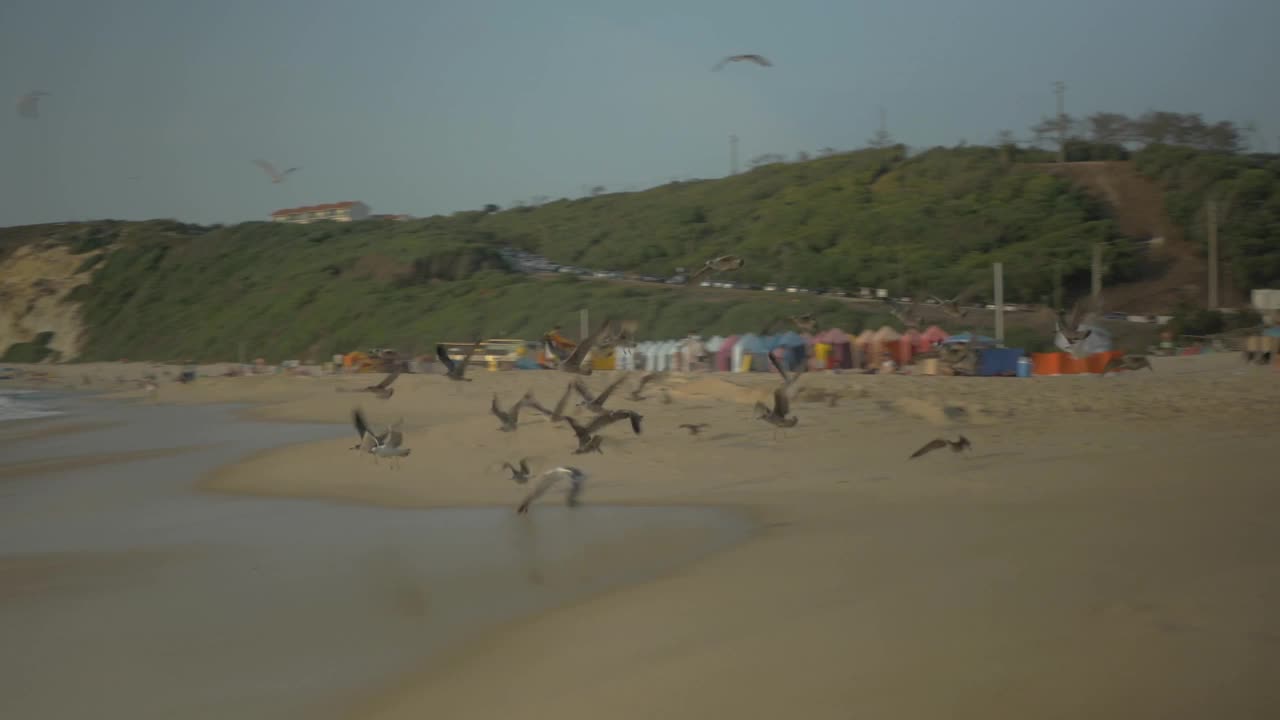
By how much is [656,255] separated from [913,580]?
60.8 m

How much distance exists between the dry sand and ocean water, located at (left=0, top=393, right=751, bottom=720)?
433mm

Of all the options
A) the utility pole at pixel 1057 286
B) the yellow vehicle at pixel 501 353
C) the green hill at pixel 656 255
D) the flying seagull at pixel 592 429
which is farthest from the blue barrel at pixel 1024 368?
the utility pole at pixel 1057 286

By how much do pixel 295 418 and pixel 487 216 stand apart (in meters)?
78.2

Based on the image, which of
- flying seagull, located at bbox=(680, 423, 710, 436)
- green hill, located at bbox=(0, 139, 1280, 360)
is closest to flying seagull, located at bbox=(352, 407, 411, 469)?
flying seagull, located at bbox=(680, 423, 710, 436)

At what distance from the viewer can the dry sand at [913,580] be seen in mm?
4387

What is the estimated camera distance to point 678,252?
218 ft

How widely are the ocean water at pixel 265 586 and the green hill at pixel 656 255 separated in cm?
2736

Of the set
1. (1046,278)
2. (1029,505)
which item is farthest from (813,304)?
(1029,505)

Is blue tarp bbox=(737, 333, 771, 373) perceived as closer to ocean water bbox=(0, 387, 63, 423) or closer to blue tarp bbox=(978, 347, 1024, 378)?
blue tarp bbox=(978, 347, 1024, 378)

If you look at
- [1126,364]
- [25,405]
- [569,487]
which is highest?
[1126,364]

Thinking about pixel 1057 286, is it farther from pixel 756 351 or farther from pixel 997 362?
pixel 997 362

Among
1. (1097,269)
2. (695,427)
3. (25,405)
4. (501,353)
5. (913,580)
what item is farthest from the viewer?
(1097,269)

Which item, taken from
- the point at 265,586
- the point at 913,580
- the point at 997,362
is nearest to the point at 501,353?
the point at 997,362

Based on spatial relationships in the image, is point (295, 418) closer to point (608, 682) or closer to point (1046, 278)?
point (608, 682)
